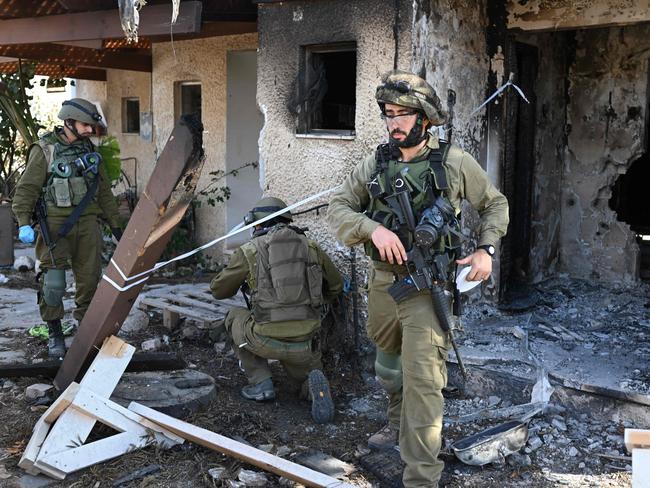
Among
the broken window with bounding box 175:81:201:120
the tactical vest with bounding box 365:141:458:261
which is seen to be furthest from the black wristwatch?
the broken window with bounding box 175:81:201:120

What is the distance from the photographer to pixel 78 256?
555 centimetres

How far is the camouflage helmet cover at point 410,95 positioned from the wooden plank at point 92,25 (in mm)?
2726

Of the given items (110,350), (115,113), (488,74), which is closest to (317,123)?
(488,74)

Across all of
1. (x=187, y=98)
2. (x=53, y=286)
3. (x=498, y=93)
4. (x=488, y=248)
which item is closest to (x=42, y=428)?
(x=53, y=286)

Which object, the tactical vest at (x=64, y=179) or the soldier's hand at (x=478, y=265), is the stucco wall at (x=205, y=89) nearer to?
the tactical vest at (x=64, y=179)

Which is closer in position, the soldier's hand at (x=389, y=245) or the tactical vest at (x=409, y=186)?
the soldier's hand at (x=389, y=245)

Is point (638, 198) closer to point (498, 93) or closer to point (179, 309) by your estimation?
point (498, 93)

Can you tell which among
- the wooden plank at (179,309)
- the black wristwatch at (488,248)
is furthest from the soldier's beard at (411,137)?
the wooden plank at (179,309)

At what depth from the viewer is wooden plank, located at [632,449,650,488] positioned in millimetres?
2502

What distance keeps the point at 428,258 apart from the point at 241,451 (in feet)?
4.38

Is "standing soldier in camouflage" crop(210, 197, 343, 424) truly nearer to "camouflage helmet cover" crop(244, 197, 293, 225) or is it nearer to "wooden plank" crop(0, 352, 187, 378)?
"camouflage helmet cover" crop(244, 197, 293, 225)

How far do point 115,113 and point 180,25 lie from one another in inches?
192

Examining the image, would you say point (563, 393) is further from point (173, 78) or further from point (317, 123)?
point (173, 78)

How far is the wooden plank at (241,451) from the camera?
346cm
